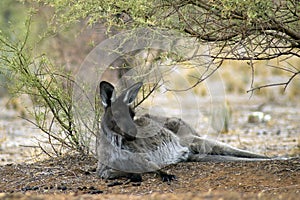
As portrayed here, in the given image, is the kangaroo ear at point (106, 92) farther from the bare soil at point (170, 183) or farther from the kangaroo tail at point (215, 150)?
the kangaroo tail at point (215, 150)

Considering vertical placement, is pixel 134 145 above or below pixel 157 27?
below

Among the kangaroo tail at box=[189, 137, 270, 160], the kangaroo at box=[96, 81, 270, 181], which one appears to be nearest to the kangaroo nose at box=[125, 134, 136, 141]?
the kangaroo at box=[96, 81, 270, 181]

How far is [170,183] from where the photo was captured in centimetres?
750

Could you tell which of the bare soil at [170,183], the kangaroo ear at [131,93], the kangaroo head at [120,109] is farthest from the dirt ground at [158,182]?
the kangaroo ear at [131,93]

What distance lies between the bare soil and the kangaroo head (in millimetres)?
626

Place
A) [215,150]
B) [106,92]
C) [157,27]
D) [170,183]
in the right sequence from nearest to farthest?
[170,183]
[157,27]
[106,92]
[215,150]

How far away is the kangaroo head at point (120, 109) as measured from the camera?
303 inches

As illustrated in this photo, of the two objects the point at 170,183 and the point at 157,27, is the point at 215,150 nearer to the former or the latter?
the point at 170,183

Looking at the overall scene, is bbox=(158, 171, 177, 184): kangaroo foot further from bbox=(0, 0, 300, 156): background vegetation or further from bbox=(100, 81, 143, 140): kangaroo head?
bbox=(0, 0, 300, 156): background vegetation

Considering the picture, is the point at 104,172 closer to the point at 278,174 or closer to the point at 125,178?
the point at 125,178

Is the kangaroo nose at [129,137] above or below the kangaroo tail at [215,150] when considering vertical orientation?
above

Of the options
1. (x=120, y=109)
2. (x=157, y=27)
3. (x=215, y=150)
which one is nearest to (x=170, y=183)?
(x=120, y=109)

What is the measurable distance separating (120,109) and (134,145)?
1.77 feet

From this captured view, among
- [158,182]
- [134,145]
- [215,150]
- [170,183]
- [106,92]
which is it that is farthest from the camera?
[215,150]
